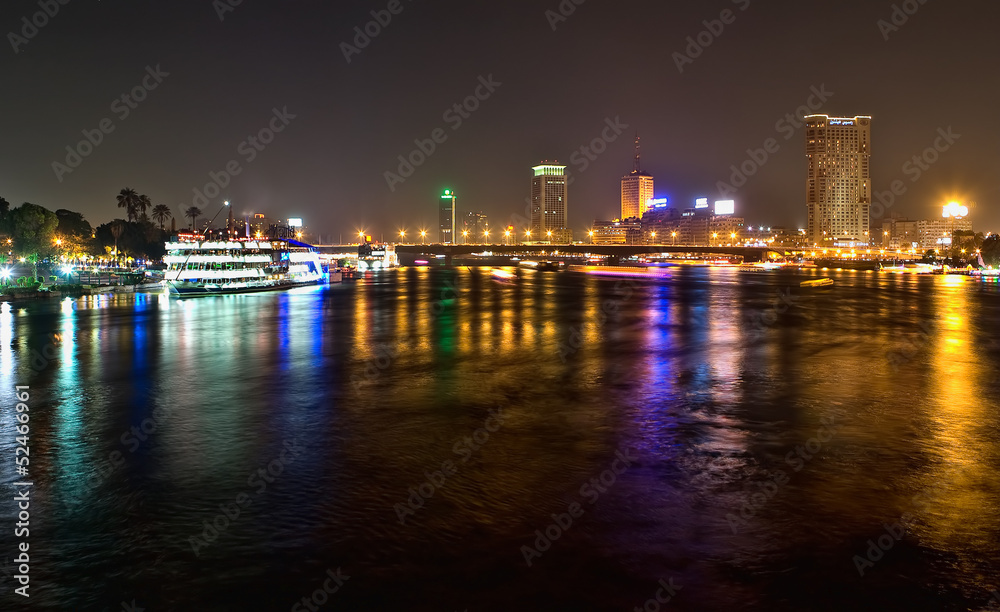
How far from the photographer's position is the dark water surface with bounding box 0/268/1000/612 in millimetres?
10648

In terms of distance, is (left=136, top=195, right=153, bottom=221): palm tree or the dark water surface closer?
the dark water surface

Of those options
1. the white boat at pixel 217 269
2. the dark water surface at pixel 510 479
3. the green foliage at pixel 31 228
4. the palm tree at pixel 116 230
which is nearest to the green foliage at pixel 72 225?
the palm tree at pixel 116 230

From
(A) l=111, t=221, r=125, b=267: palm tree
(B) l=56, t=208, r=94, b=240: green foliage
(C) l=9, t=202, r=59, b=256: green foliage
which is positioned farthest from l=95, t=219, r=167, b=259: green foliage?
(C) l=9, t=202, r=59, b=256: green foliage

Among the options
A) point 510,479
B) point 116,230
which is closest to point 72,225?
point 116,230

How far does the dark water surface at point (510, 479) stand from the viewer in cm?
1065

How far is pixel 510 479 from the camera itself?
15.3 meters

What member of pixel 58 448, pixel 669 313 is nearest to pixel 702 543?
pixel 58 448

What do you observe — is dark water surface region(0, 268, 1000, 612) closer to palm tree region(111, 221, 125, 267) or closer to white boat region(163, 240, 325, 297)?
white boat region(163, 240, 325, 297)

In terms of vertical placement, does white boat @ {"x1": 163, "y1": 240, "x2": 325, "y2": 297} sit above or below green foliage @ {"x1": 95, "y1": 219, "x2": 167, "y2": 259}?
below

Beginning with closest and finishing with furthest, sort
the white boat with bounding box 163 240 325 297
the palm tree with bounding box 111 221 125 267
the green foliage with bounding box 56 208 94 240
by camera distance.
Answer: the white boat with bounding box 163 240 325 297 < the green foliage with bounding box 56 208 94 240 < the palm tree with bounding box 111 221 125 267

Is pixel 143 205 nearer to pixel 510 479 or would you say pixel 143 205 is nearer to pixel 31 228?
pixel 31 228

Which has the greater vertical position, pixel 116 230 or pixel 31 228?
pixel 116 230

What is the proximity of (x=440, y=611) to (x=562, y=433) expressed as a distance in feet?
32.7

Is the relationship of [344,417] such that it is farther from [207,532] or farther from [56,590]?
[56,590]
